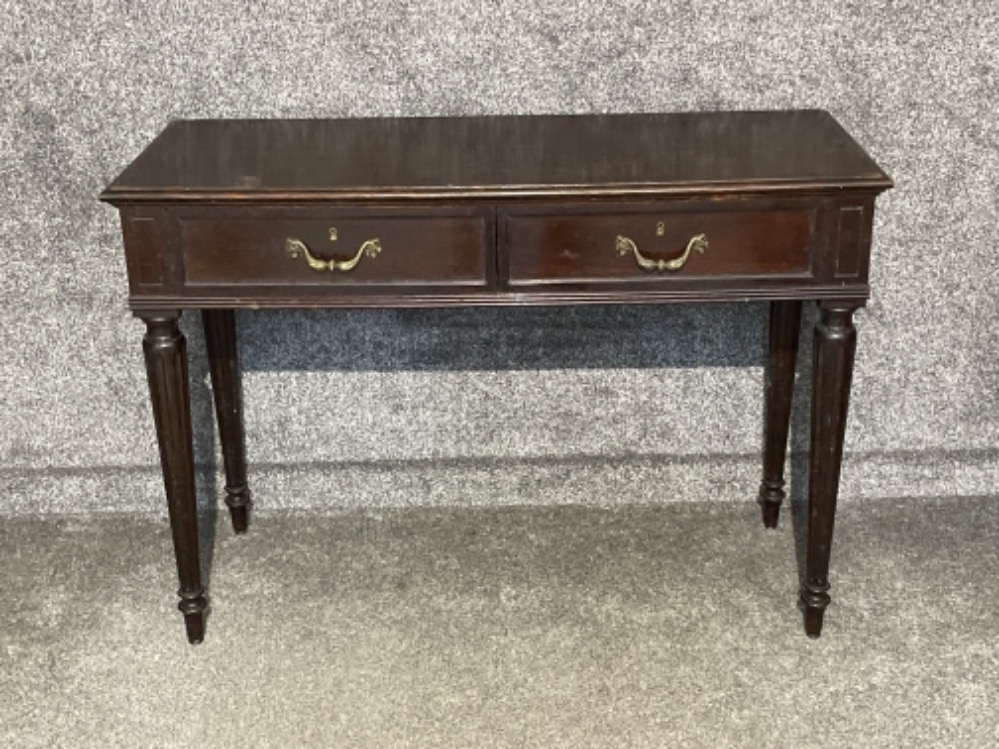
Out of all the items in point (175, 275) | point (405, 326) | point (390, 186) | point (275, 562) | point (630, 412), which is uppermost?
point (390, 186)

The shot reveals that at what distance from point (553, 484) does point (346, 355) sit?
0.42m

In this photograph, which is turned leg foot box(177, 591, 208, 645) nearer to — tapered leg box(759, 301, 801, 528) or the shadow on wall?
the shadow on wall

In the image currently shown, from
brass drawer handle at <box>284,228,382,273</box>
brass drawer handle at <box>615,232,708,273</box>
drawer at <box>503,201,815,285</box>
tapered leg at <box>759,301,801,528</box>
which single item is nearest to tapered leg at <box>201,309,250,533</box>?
Result: brass drawer handle at <box>284,228,382,273</box>

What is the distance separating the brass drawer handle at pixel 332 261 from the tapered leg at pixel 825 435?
1.91 ft

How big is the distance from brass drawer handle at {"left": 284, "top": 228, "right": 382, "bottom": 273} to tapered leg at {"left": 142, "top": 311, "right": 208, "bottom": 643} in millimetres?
183

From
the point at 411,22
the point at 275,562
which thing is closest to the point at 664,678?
the point at 275,562

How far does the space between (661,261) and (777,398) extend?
1.74ft

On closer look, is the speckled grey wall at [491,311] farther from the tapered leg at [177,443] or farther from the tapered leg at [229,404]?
the tapered leg at [177,443]

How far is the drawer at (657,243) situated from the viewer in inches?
65.4

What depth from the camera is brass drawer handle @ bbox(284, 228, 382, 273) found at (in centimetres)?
167

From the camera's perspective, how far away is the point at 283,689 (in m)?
1.83

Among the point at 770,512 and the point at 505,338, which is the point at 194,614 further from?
the point at 770,512

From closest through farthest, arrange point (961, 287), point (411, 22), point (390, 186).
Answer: point (390, 186)
point (411, 22)
point (961, 287)

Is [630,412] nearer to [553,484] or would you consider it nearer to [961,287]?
[553,484]
